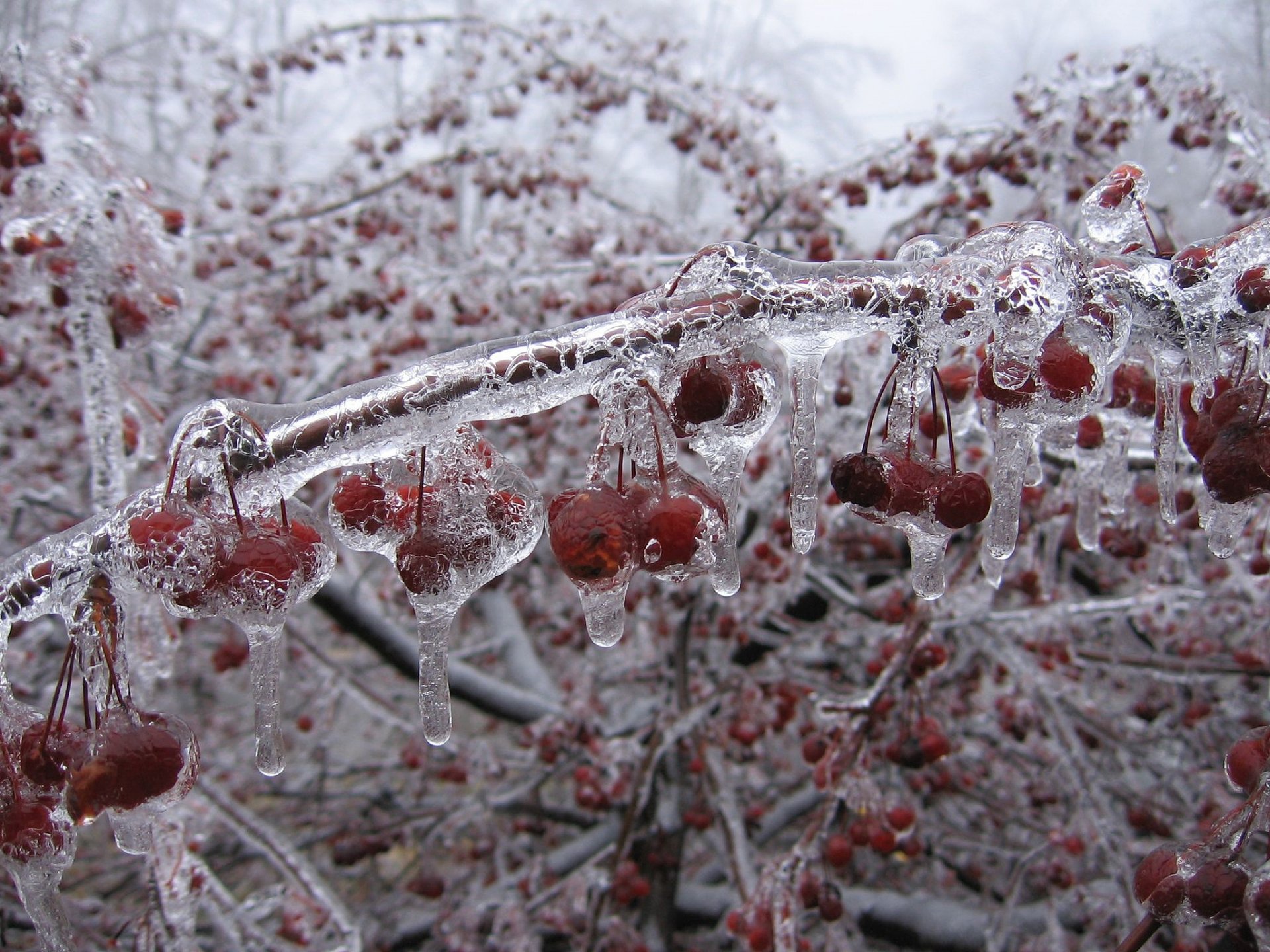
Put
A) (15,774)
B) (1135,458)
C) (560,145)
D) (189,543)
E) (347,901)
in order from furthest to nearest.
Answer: (560,145), (347,901), (1135,458), (15,774), (189,543)

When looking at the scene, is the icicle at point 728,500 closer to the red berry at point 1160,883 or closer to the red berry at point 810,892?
the red berry at point 1160,883

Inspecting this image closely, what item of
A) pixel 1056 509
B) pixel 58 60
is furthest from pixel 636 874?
pixel 58 60

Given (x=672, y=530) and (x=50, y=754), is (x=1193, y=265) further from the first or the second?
(x=50, y=754)

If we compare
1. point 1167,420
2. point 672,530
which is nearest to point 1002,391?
point 1167,420

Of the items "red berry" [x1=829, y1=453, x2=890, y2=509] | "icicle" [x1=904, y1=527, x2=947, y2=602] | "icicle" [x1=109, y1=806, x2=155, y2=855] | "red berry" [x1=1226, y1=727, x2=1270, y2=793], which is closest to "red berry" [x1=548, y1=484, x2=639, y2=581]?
"red berry" [x1=829, y1=453, x2=890, y2=509]

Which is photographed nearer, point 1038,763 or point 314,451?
point 314,451

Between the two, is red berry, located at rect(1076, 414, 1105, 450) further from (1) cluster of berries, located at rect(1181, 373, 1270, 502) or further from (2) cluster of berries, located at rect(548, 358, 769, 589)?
(2) cluster of berries, located at rect(548, 358, 769, 589)

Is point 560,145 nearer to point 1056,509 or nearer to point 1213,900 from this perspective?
point 1056,509
